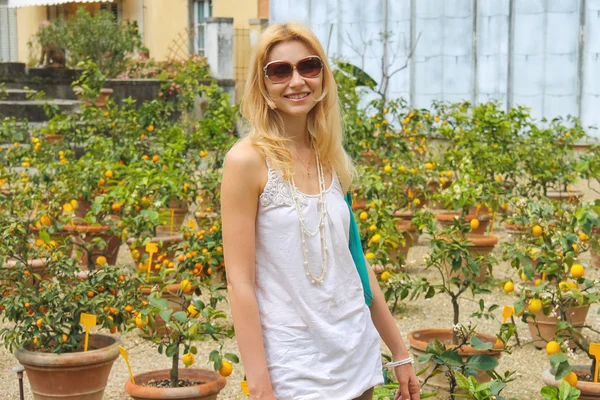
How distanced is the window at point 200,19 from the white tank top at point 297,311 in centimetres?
1712

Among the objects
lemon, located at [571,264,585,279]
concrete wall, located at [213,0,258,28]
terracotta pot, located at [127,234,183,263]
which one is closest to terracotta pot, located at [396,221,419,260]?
terracotta pot, located at [127,234,183,263]

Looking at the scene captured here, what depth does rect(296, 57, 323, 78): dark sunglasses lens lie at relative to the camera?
2.27 metres

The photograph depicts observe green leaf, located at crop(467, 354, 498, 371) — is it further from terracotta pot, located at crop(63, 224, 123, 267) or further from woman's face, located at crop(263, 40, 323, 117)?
terracotta pot, located at crop(63, 224, 123, 267)

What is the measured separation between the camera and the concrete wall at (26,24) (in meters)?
21.6

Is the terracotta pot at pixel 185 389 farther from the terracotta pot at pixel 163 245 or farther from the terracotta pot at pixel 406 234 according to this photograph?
the terracotta pot at pixel 406 234

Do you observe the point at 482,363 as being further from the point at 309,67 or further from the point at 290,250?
the point at 309,67

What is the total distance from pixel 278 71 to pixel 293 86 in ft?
0.16

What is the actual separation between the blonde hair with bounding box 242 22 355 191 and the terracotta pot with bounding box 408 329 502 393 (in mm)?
1803

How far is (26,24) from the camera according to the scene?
71.9 ft

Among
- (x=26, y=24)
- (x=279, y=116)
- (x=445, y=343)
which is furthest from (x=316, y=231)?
(x=26, y=24)

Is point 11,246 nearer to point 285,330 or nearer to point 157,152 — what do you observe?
point 285,330

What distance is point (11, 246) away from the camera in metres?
4.81

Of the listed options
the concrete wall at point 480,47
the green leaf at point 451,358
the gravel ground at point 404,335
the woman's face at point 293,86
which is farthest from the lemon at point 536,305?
the concrete wall at point 480,47

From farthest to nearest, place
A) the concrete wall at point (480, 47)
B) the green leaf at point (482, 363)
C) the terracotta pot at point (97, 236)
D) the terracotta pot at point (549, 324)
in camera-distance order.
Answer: the concrete wall at point (480, 47) < the terracotta pot at point (97, 236) < the terracotta pot at point (549, 324) < the green leaf at point (482, 363)
